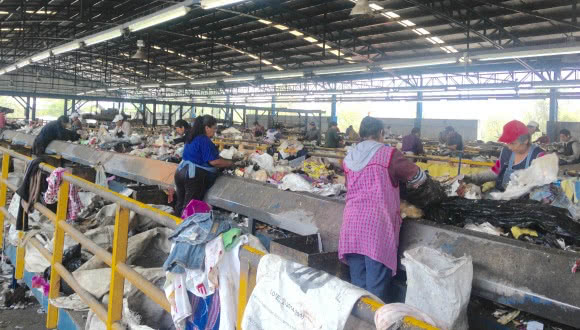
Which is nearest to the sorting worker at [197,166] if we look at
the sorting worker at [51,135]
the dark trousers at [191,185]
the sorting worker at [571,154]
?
the dark trousers at [191,185]

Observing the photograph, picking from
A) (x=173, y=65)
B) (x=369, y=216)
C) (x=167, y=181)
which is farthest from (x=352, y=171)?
(x=173, y=65)

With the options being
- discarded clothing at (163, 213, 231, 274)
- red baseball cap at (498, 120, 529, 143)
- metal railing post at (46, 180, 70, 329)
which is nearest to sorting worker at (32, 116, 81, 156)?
metal railing post at (46, 180, 70, 329)

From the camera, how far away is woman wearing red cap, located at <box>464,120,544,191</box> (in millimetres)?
3416

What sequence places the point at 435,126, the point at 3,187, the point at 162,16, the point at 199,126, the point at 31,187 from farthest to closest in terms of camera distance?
the point at 435,126, the point at 162,16, the point at 3,187, the point at 199,126, the point at 31,187

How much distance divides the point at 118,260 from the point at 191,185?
1.83 m

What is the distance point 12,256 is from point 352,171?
150 inches

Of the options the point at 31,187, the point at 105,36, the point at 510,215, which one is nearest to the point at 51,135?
the point at 105,36

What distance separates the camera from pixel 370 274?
2.34m

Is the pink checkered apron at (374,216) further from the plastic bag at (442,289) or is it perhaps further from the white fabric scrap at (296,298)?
the white fabric scrap at (296,298)

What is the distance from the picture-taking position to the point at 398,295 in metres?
2.49

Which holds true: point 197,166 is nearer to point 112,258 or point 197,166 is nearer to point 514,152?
point 112,258

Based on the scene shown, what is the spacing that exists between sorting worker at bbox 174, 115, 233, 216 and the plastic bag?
2.52 m

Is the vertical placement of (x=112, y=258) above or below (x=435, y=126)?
below

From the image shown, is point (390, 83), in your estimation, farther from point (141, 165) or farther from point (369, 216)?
point (369, 216)
